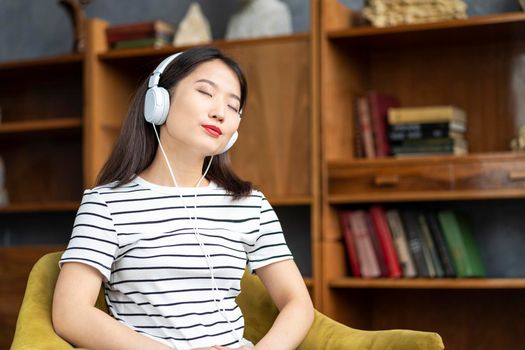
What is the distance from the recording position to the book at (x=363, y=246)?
3.38 metres

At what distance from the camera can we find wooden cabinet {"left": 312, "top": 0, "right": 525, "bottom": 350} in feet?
10.6

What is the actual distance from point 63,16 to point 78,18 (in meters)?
0.43

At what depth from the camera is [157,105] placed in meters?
1.91

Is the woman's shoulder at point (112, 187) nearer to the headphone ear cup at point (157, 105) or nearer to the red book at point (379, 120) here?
the headphone ear cup at point (157, 105)

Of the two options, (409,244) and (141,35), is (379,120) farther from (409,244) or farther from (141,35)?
(141,35)

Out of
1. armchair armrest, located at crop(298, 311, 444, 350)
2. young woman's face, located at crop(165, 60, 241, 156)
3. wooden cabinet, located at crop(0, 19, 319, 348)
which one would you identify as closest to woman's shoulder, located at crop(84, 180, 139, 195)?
young woman's face, located at crop(165, 60, 241, 156)

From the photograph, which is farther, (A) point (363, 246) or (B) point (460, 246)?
(A) point (363, 246)

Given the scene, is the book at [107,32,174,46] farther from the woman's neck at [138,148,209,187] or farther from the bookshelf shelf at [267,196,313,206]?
the woman's neck at [138,148,209,187]

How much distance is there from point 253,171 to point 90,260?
1.78 metres

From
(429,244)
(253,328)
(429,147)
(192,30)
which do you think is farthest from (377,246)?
(253,328)

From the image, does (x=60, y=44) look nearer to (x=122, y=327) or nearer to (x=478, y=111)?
(x=478, y=111)

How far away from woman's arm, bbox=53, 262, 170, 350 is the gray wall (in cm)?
226

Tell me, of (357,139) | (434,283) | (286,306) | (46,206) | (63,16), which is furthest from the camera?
(63,16)

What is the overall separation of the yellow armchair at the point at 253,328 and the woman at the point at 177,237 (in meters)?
0.04
